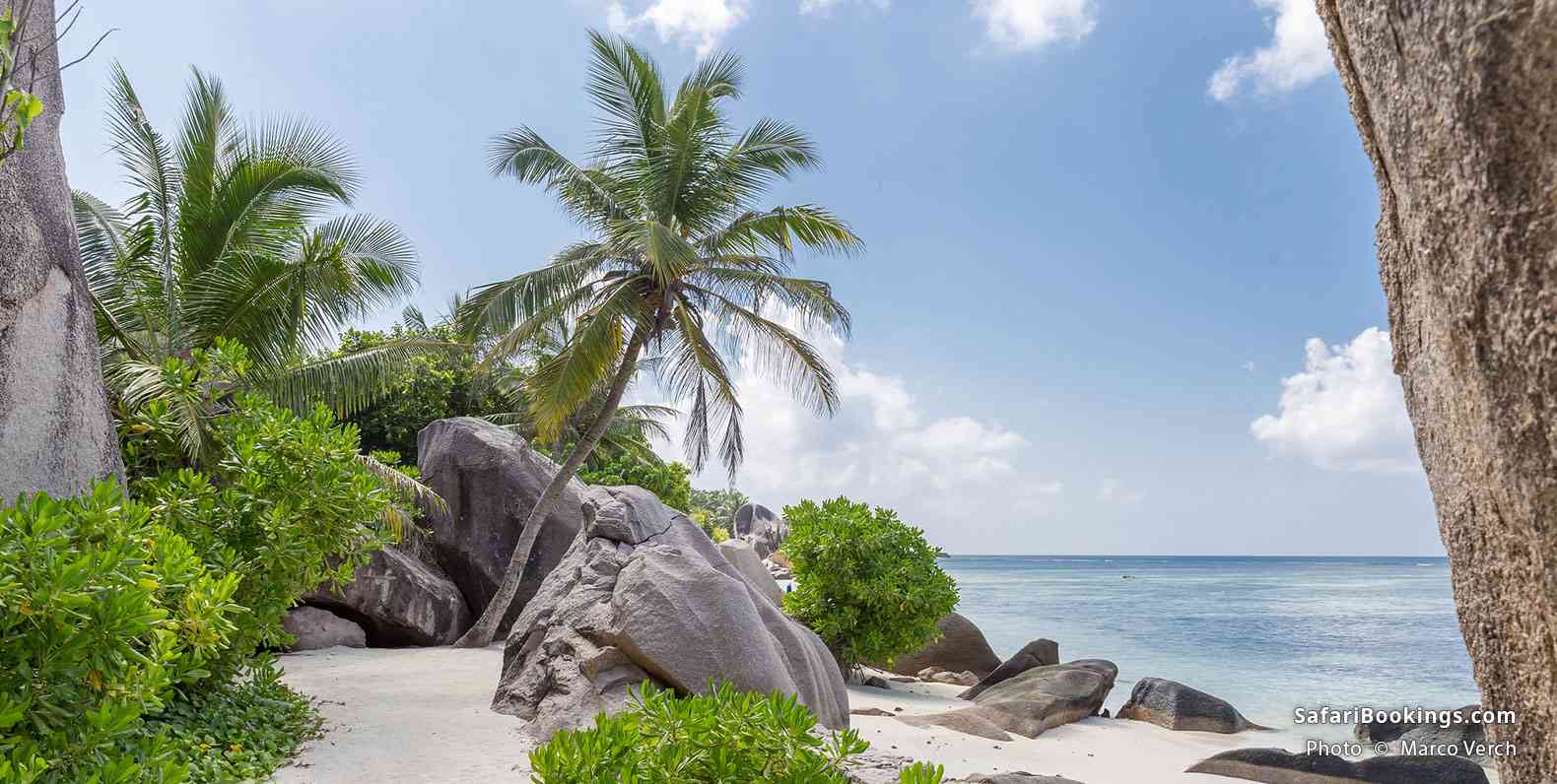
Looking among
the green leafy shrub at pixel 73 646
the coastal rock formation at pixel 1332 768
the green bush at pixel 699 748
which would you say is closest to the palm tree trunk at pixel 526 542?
the green leafy shrub at pixel 73 646

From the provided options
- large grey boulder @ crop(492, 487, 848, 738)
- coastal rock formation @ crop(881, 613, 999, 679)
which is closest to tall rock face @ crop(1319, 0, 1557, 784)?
large grey boulder @ crop(492, 487, 848, 738)

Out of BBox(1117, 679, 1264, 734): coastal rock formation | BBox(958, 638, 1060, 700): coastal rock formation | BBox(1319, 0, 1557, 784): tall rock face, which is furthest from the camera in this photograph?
BBox(958, 638, 1060, 700): coastal rock formation

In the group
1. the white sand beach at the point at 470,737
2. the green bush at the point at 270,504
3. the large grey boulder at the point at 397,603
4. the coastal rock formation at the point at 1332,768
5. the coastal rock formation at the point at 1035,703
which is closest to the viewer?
the white sand beach at the point at 470,737

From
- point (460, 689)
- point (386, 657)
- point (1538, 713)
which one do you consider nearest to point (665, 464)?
point (386, 657)

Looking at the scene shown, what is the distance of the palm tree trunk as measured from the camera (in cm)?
1247

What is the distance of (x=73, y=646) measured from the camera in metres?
3.42

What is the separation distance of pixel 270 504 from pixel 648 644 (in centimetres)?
309

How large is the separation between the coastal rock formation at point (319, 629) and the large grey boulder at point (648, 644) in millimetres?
4428

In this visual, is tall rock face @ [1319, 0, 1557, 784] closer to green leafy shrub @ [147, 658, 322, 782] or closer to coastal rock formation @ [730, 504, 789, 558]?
green leafy shrub @ [147, 658, 322, 782]

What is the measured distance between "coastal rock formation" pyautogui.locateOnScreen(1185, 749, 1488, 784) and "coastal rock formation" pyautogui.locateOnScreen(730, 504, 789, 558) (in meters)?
40.4

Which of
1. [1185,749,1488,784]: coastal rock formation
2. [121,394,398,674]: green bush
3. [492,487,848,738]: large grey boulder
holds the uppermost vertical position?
[121,394,398,674]: green bush

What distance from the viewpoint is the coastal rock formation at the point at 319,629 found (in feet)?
36.5

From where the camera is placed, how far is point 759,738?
316 cm

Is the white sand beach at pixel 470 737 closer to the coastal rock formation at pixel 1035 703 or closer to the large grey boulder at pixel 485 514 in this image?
the coastal rock formation at pixel 1035 703
